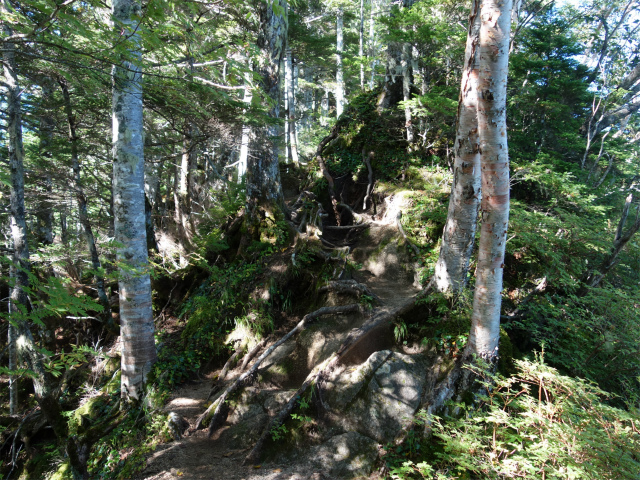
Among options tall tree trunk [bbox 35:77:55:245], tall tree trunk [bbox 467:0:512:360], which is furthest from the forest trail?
tall tree trunk [bbox 35:77:55:245]

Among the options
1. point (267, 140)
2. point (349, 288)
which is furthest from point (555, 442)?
point (267, 140)

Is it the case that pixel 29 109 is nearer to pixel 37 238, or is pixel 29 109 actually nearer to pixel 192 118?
pixel 192 118

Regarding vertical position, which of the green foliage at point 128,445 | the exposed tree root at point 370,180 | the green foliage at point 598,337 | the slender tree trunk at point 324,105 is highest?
the slender tree trunk at point 324,105

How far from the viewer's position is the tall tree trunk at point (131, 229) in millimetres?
5277

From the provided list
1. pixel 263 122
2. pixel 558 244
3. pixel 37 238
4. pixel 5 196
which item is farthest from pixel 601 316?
pixel 37 238

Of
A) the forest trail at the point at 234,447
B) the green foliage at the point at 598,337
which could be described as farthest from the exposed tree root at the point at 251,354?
the green foliage at the point at 598,337

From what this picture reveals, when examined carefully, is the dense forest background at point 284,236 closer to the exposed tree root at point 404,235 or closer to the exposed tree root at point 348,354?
the exposed tree root at point 404,235

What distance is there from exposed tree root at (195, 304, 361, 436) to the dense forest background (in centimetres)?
56

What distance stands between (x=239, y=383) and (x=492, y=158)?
4980 mm

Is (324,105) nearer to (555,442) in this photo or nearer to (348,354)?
(348,354)

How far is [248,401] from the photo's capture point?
523 cm

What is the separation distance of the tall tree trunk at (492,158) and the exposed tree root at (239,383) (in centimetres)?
251

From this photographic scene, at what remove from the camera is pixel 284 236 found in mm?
8266

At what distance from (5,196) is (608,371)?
1534cm
